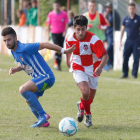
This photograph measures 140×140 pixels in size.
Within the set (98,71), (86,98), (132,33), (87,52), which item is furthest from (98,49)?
(132,33)

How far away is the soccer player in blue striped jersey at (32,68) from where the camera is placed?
611cm

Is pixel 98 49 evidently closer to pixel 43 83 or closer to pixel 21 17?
pixel 43 83

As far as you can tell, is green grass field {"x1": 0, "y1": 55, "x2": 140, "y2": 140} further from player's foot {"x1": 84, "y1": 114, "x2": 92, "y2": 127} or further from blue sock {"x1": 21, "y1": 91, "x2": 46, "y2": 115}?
blue sock {"x1": 21, "y1": 91, "x2": 46, "y2": 115}

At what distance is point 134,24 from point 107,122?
246 inches

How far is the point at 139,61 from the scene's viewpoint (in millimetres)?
13617

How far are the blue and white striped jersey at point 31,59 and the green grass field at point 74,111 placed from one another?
852mm

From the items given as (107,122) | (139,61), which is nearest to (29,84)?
(107,122)

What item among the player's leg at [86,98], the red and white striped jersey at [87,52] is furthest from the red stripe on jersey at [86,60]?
the player's leg at [86,98]

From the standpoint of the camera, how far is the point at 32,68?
6293 mm

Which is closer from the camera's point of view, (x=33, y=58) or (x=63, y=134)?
(x=63, y=134)

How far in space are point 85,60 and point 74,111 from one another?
1193 mm

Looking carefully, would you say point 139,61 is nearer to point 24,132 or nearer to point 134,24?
point 134,24

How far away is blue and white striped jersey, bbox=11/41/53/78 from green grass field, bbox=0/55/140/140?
85 cm

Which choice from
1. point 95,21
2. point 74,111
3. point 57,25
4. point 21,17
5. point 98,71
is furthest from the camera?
point 21,17
